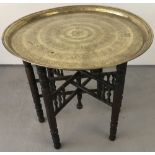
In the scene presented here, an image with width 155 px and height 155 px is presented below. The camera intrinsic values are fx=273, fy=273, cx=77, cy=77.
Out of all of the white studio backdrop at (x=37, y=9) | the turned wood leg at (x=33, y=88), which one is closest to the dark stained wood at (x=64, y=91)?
the turned wood leg at (x=33, y=88)

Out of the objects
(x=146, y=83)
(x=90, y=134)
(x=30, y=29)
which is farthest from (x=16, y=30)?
(x=146, y=83)

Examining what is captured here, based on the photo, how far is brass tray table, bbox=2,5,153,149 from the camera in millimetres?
1180

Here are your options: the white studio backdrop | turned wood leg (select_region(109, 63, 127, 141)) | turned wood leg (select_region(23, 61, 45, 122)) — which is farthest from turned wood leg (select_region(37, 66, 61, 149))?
the white studio backdrop

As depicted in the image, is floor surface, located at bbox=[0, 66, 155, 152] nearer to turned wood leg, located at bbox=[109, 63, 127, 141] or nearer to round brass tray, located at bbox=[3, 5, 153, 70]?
turned wood leg, located at bbox=[109, 63, 127, 141]

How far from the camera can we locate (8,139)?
1662 mm

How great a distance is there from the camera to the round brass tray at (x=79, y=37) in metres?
1.18

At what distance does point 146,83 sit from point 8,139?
108cm

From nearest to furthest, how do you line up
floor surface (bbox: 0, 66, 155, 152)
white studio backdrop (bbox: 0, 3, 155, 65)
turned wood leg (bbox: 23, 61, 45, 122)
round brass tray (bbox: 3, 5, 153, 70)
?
round brass tray (bbox: 3, 5, 153, 70)
turned wood leg (bbox: 23, 61, 45, 122)
floor surface (bbox: 0, 66, 155, 152)
white studio backdrop (bbox: 0, 3, 155, 65)

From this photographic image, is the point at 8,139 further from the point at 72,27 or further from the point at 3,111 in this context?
the point at 72,27

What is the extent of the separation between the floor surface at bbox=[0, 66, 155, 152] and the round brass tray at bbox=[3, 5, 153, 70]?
0.63 metres

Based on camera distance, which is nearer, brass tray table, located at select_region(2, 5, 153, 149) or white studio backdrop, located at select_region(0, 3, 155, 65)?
brass tray table, located at select_region(2, 5, 153, 149)

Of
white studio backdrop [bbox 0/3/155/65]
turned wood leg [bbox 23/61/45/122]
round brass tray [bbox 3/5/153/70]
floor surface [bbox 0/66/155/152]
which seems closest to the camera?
round brass tray [bbox 3/5/153/70]

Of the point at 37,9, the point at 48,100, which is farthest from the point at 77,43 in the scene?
the point at 37,9

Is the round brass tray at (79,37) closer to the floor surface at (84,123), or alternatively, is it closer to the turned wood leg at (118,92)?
the turned wood leg at (118,92)
